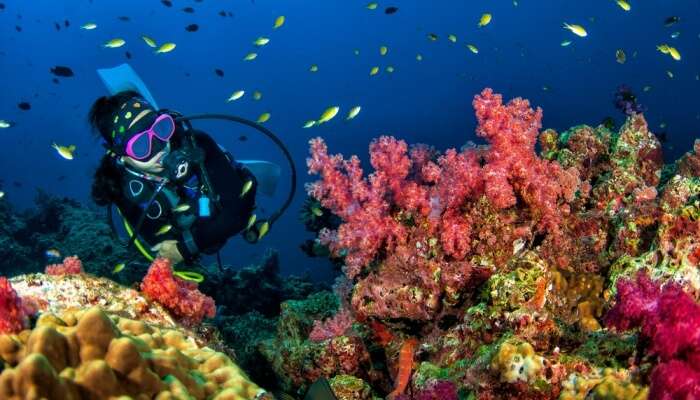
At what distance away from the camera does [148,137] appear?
16.7ft

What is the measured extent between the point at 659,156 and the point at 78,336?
22.7ft

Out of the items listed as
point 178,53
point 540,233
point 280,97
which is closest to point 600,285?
point 540,233

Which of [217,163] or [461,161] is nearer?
[461,161]

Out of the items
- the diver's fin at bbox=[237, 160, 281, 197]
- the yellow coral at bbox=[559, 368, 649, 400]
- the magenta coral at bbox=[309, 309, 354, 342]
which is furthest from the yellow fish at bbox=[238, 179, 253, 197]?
the yellow coral at bbox=[559, 368, 649, 400]

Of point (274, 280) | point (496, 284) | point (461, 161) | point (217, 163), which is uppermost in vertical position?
point (461, 161)

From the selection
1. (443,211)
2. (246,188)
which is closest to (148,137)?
(246,188)

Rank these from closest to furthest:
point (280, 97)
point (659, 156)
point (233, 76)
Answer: point (659, 156)
point (280, 97)
point (233, 76)

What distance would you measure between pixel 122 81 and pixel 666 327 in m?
6.05

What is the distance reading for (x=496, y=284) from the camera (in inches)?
151

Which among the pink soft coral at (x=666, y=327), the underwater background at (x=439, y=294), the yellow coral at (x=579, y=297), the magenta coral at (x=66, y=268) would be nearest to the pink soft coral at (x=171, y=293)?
the underwater background at (x=439, y=294)

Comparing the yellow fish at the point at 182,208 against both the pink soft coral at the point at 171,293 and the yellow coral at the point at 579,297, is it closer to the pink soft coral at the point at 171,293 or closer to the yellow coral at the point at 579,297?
the pink soft coral at the point at 171,293

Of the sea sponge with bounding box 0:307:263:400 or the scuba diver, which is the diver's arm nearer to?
the scuba diver

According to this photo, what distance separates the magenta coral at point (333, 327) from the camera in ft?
16.2

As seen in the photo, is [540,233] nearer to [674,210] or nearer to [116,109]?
[674,210]
